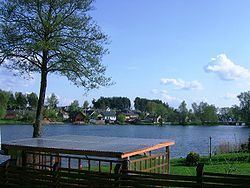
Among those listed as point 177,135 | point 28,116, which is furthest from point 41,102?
point 28,116

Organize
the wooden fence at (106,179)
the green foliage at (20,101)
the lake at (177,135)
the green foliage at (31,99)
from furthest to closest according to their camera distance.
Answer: the green foliage at (20,101) → the green foliage at (31,99) → the lake at (177,135) → the wooden fence at (106,179)

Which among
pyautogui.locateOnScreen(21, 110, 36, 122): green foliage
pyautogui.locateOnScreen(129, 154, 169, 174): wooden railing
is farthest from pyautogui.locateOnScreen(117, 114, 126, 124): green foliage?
pyautogui.locateOnScreen(129, 154, 169, 174): wooden railing

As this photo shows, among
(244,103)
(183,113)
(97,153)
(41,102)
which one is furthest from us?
(183,113)

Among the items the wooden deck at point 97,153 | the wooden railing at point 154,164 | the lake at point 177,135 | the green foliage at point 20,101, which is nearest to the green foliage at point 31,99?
the green foliage at point 20,101

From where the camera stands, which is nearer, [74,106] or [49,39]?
[49,39]

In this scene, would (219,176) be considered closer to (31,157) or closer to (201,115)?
(31,157)

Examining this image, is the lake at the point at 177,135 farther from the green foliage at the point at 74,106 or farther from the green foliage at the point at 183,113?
the green foliage at the point at 74,106

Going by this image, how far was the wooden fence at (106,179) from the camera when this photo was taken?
10523mm

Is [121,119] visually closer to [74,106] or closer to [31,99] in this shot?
[74,106]

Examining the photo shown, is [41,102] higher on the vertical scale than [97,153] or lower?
higher

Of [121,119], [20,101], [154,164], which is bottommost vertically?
[154,164]

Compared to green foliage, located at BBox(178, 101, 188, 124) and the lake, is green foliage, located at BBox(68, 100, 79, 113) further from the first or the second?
the lake

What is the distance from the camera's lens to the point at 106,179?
458 inches

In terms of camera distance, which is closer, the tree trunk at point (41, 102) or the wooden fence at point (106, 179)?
the wooden fence at point (106, 179)
